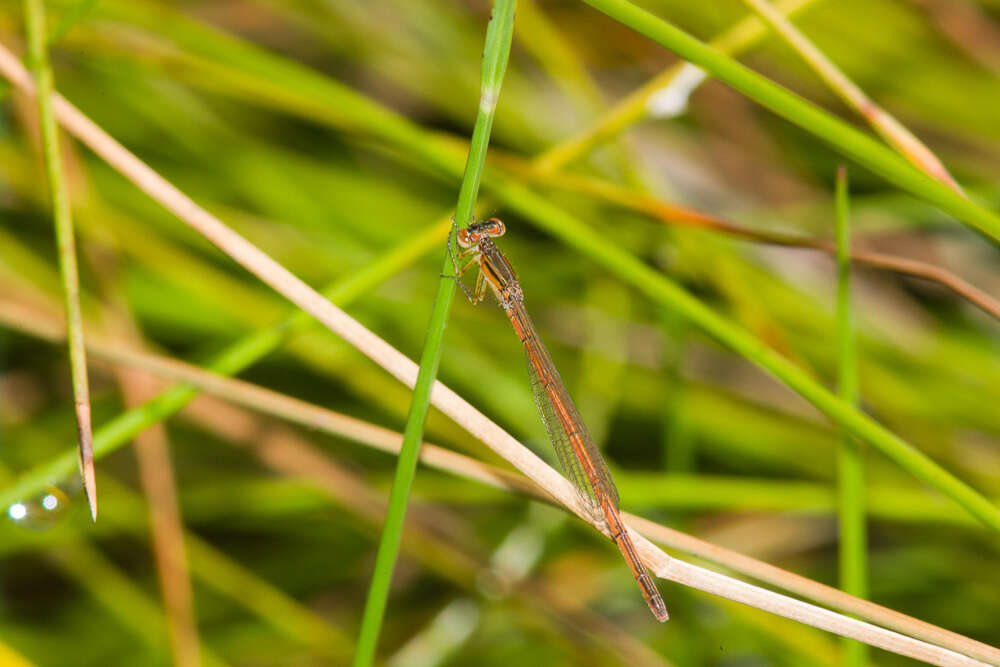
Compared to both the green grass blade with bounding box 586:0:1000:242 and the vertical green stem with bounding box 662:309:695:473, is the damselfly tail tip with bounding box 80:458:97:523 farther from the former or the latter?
the vertical green stem with bounding box 662:309:695:473

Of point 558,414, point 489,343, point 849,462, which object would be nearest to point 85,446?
point 558,414

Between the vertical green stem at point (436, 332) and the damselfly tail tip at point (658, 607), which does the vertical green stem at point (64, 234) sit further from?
the damselfly tail tip at point (658, 607)

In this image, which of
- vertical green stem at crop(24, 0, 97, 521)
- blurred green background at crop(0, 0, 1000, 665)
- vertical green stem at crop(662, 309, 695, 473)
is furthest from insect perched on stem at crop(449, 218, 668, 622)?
vertical green stem at crop(24, 0, 97, 521)

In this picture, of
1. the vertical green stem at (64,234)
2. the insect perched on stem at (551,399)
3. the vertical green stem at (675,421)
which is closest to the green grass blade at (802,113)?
the insect perched on stem at (551,399)

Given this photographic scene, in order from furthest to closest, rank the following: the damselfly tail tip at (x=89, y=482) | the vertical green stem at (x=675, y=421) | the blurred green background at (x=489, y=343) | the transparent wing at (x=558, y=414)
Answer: the blurred green background at (x=489, y=343) < the vertical green stem at (x=675, y=421) < the transparent wing at (x=558, y=414) < the damselfly tail tip at (x=89, y=482)

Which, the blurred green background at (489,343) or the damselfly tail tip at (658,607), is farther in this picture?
the blurred green background at (489,343)
